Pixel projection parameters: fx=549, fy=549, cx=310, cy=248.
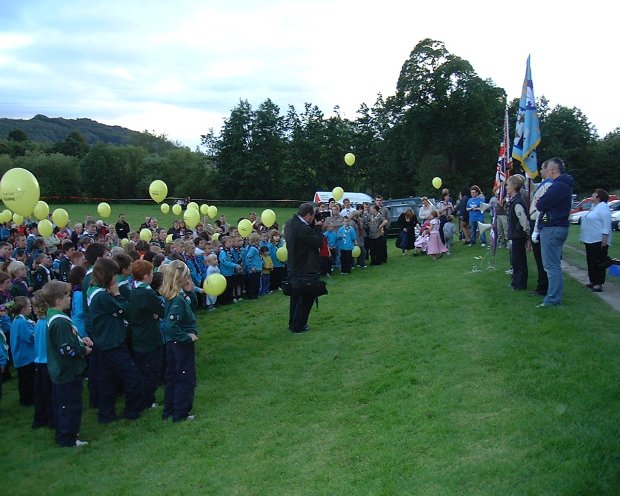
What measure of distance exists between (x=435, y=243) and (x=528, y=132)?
6764mm

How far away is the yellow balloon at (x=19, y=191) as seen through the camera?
977cm

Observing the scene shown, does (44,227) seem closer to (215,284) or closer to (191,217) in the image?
(191,217)

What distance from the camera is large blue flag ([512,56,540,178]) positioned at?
1103cm

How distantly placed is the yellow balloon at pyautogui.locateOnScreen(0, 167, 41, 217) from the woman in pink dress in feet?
37.9

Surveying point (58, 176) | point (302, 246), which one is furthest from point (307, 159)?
point (302, 246)

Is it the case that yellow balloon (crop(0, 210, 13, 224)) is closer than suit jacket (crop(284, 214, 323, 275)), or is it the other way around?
suit jacket (crop(284, 214, 323, 275))

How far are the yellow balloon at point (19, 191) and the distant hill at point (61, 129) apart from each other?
14783 cm

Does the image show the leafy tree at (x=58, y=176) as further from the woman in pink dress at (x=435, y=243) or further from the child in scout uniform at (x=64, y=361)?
the child in scout uniform at (x=64, y=361)

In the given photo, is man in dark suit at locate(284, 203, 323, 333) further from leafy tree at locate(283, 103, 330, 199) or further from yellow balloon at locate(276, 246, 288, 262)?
leafy tree at locate(283, 103, 330, 199)

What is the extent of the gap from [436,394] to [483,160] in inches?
1743

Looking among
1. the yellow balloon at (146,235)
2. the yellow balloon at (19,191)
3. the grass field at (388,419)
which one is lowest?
the grass field at (388,419)

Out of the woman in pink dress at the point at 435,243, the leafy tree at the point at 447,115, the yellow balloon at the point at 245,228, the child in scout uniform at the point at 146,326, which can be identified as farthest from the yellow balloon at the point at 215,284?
the leafy tree at the point at 447,115

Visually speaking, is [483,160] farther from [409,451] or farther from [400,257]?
[409,451]

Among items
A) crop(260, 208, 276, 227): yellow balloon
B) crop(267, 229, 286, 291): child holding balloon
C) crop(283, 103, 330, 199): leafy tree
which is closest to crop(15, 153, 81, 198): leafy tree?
crop(283, 103, 330, 199): leafy tree
